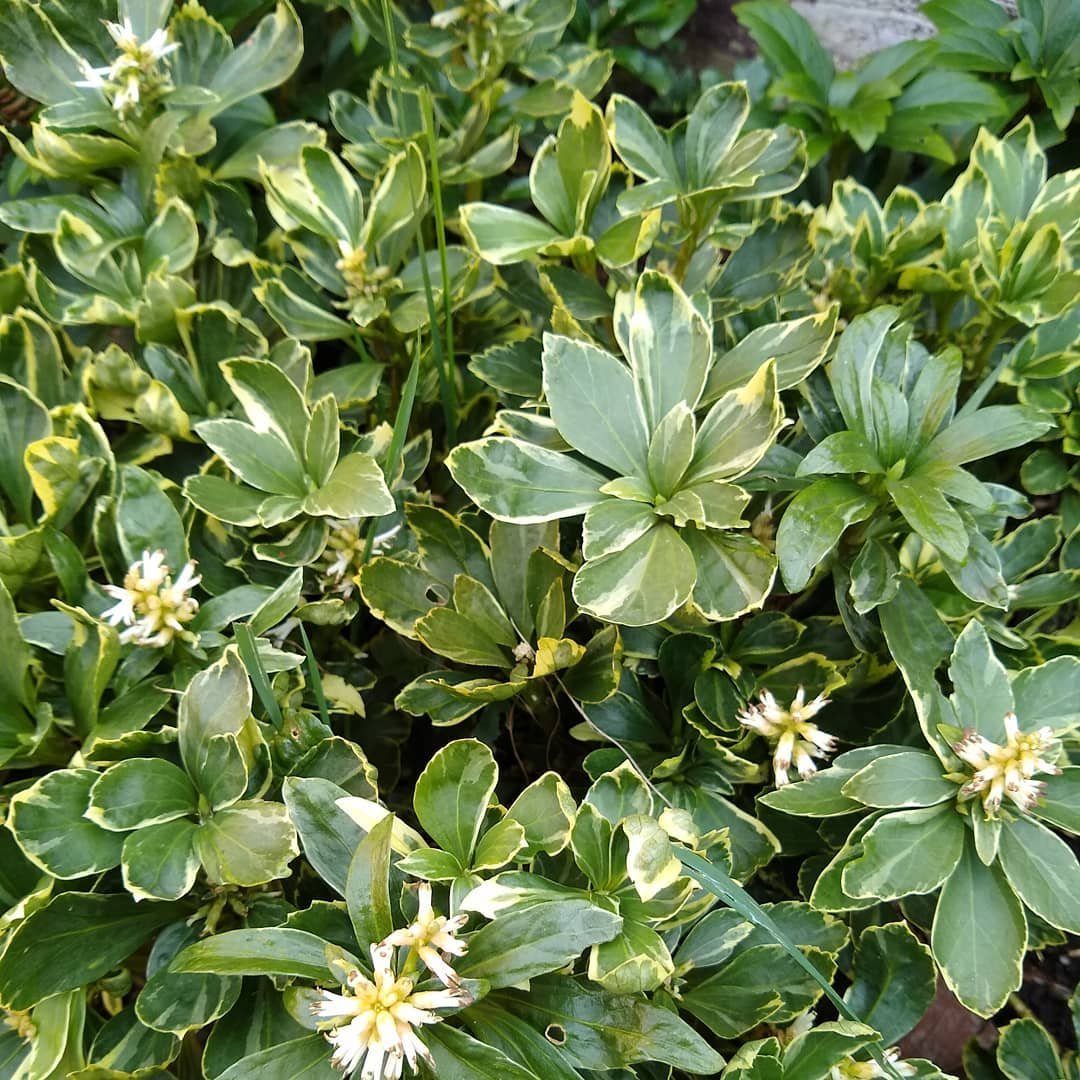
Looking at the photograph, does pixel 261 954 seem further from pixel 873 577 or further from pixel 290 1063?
pixel 873 577

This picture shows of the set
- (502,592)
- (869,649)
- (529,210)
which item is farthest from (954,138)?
(502,592)

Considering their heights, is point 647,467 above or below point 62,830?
above

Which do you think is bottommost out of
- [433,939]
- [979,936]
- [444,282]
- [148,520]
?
[979,936]

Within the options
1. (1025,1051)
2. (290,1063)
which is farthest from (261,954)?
(1025,1051)

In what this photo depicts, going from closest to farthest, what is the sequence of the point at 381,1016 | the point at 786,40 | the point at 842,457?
the point at 381,1016 < the point at 842,457 < the point at 786,40

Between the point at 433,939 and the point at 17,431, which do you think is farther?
the point at 17,431

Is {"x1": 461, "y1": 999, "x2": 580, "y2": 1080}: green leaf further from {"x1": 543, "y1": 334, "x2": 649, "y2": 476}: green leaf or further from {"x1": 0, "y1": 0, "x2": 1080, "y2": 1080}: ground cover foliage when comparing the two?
{"x1": 543, "y1": 334, "x2": 649, "y2": 476}: green leaf

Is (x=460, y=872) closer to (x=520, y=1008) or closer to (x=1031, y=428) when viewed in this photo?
(x=520, y=1008)

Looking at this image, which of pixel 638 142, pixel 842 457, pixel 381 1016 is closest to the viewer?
pixel 381 1016

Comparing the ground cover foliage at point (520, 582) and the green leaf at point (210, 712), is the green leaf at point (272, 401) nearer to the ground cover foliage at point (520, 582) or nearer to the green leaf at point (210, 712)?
the ground cover foliage at point (520, 582)
